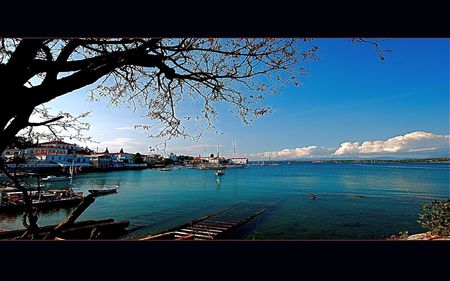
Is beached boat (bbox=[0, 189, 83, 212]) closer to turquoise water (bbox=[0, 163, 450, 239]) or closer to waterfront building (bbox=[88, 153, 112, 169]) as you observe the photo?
turquoise water (bbox=[0, 163, 450, 239])

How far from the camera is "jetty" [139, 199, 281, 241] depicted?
702 cm

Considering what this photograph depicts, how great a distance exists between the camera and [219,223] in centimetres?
897

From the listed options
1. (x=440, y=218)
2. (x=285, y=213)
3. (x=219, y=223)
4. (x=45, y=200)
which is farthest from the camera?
→ (x=285, y=213)

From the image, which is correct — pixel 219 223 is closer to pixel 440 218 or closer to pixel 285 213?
pixel 285 213

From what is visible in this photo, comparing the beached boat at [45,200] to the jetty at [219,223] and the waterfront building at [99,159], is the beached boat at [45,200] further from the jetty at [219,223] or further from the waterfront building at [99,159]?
the jetty at [219,223]

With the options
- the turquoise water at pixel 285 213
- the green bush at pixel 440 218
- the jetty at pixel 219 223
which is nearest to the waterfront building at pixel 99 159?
the turquoise water at pixel 285 213

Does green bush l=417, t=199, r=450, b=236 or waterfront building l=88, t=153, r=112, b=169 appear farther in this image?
waterfront building l=88, t=153, r=112, b=169

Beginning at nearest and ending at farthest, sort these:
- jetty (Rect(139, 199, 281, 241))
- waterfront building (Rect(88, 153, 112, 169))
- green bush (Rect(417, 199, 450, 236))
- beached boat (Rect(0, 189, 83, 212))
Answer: green bush (Rect(417, 199, 450, 236)) < waterfront building (Rect(88, 153, 112, 169)) < jetty (Rect(139, 199, 281, 241)) < beached boat (Rect(0, 189, 83, 212))

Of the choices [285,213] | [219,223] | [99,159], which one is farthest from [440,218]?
[99,159]

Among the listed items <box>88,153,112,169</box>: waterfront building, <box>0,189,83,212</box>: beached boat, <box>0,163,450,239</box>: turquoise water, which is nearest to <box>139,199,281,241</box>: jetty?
<box>0,163,450,239</box>: turquoise water

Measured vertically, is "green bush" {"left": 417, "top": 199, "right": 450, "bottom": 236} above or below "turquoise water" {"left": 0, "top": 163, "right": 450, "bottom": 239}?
above
